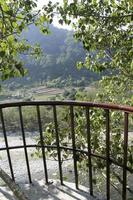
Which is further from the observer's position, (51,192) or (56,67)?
(56,67)

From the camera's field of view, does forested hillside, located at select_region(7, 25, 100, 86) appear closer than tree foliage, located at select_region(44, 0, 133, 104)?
No

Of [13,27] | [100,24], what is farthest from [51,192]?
[100,24]

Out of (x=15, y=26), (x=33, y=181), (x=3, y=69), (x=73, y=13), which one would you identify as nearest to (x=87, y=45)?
(x=73, y=13)

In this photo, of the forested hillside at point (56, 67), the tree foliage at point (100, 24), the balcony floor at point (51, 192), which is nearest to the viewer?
the balcony floor at point (51, 192)

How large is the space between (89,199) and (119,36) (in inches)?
136

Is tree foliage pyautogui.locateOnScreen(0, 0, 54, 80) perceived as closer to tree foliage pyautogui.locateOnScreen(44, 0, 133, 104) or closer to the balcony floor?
tree foliage pyautogui.locateOnScreen(44, 0, 133, 104)

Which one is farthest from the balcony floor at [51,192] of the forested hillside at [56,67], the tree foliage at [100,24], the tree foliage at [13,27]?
the forested hillside at [56,67]

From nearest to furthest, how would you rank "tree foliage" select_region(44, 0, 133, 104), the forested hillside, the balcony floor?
the balcony floor → "tree foliage" select_region(44, 0, 133, 104) → the forested hillside

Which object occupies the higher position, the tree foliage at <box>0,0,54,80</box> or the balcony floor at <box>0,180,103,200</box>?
the tree foliage at <box>0,0,54,80</box>

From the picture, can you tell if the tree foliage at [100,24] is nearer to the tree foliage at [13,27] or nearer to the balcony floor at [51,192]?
the tree foliage at [13,27]

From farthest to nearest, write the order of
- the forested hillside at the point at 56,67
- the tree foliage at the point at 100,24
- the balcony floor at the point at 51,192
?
the forested hillside at the point at 56,67 < the tree foliage at the point at 100,24 < the balcony floor at the point at 51,192

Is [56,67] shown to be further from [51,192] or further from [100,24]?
[51,192]

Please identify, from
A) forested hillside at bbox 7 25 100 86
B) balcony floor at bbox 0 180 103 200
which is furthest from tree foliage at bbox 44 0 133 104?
forested hillside at bbox 7 25 100 86

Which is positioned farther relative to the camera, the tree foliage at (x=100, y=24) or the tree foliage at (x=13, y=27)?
the tree foliage at (x=100, y=24)
